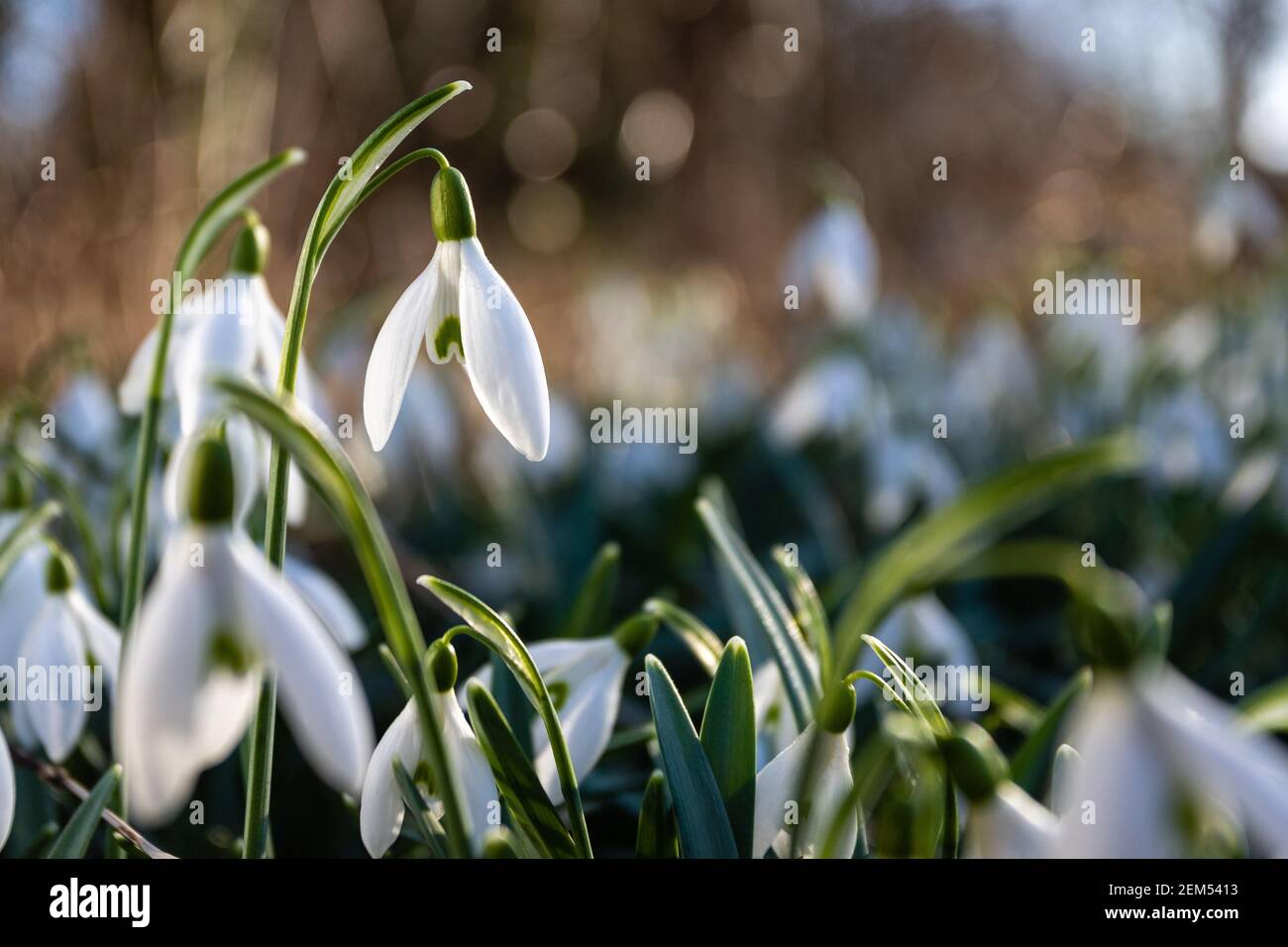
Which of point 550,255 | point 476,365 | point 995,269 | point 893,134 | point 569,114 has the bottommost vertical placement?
point 476,365

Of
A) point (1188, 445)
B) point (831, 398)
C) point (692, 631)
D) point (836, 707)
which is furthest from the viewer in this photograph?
point (831, 398)

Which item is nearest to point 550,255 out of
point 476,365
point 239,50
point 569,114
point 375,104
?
point 569,114

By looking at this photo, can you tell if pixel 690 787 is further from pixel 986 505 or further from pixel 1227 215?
pixel 1227 215

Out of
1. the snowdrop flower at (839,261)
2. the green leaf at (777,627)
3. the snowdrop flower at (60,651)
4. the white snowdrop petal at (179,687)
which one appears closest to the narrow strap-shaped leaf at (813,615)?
the green leaf at (777,627)

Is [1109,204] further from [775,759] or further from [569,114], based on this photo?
[775,759]

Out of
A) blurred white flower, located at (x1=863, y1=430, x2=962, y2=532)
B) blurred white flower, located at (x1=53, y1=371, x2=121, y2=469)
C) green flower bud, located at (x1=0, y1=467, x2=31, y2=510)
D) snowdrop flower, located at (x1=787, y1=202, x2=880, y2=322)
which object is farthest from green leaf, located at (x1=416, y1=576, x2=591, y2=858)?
snowdrop flower, located at (x1=787, y1=202, x2=880, y2=322)

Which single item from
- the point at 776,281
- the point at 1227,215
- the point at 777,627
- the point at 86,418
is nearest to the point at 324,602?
the point at 777,627

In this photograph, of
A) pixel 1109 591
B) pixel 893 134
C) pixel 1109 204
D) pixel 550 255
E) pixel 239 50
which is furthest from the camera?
pixel 550 255
